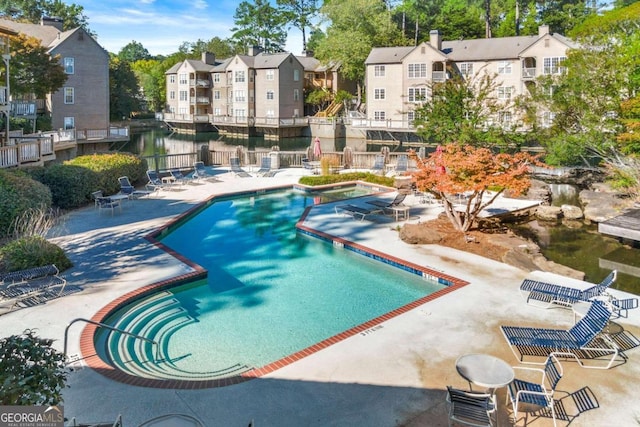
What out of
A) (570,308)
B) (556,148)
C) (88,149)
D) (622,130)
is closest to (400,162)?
(556,148)

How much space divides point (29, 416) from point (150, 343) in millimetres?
4899

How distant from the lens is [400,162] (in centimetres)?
2581

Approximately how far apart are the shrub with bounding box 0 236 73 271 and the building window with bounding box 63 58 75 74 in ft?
116

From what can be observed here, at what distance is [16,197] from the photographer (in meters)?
12.9

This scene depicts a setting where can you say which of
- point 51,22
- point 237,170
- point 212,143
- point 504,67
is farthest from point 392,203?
point 51,22

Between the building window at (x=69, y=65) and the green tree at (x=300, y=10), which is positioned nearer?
the building window at (x=69, y=65)

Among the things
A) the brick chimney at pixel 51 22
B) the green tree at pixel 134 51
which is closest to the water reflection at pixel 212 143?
the brick chimney at pixel 51 22

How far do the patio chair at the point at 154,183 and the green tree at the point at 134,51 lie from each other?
119m

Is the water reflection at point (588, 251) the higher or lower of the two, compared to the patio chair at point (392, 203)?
lower

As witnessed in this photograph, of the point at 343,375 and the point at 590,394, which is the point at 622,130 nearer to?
the point at 590,394

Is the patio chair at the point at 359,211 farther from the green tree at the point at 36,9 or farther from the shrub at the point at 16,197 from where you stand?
the green tree at the point at 36,9

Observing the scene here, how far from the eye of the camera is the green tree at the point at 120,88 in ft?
211

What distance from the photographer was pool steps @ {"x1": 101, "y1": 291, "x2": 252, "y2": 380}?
7.57 m

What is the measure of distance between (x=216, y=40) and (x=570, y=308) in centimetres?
9044
